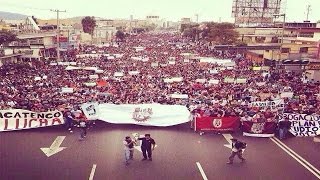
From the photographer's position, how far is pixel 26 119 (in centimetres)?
1906

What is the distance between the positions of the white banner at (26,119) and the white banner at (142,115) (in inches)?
85.0

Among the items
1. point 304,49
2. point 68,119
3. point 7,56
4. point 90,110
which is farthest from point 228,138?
point 7,56

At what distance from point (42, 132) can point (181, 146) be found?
6729 mm

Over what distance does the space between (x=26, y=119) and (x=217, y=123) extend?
911 cm

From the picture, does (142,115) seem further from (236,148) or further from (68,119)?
(236,148)

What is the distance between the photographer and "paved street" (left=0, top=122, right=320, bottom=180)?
13.8 meters

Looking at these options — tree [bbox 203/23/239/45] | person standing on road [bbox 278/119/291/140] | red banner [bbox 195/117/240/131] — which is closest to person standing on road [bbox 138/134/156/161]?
red banner [bbox 195/117/240/131]

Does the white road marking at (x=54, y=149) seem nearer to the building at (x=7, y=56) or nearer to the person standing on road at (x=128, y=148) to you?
the person standing on road at (x=128, y=148)

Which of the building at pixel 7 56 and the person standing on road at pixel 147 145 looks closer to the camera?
the person standing on road at pixel 147 145

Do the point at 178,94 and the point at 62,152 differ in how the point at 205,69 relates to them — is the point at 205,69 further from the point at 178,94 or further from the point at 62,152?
the point at 62,152

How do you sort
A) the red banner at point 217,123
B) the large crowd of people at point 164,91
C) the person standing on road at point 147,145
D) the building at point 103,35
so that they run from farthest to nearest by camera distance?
1. the building at point 103,35
2. the large crowd of people at point 164,91
3. the red banner at point 217,123
4. the person standing on road at point 147,145

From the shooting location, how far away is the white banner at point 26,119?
61.8 ft

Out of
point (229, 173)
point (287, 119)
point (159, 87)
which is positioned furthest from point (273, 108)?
point (159, 87)

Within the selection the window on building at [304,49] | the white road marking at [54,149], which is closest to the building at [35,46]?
the window on building at [304,49]
